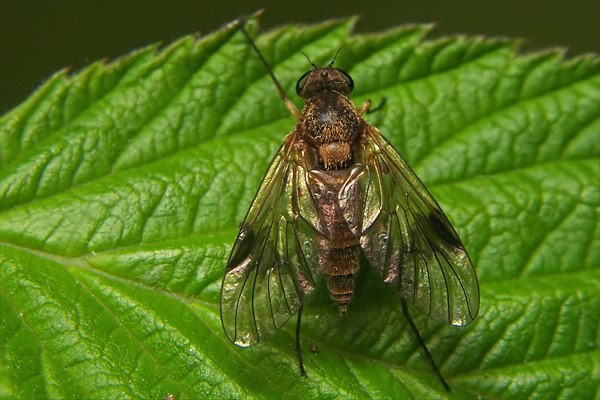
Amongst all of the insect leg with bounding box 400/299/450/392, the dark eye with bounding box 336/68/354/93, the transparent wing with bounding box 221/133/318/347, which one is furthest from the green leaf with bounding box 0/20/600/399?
the transparent wing with bounding box 221/133/318/347

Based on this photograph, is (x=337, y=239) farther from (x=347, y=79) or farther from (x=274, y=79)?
(x=274, y=79)

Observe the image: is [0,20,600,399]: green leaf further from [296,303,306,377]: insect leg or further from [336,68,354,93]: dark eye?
[336,68,354,93]: dark eye

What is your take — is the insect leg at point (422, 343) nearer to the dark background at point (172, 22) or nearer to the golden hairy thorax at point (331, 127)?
the golden hairy thorax at point (331, 127)

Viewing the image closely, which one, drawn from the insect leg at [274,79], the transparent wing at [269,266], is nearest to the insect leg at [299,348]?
the transparent wing at [269,266]

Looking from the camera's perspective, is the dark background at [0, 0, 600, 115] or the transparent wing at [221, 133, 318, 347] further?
the dark background at [0, 0, 600, 115]

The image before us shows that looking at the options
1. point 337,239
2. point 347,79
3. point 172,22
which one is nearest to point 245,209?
point 337,239

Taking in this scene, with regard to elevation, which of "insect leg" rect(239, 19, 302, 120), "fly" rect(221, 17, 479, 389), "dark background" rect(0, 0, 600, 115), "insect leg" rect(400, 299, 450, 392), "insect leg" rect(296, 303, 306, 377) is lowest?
"insect leg" rect(296, 303, 306, 377)
